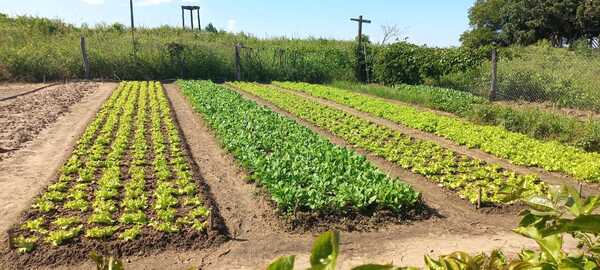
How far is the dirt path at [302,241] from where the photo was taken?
201 inches

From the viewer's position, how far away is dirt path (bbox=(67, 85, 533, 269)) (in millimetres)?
5098

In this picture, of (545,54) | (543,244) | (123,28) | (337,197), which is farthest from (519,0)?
(543,244)

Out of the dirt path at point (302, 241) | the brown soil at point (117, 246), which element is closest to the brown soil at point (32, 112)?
the brown soil at point (117, 246)

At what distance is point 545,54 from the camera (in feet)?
60.8

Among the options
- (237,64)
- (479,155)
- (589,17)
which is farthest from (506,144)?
(589,17)

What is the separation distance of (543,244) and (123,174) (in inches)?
302

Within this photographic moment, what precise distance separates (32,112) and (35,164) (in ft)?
19.6

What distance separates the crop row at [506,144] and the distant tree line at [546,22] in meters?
25.0

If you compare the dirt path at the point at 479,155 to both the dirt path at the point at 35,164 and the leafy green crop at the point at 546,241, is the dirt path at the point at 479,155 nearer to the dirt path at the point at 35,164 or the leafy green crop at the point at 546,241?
the leafy green crop at the point at 546,241

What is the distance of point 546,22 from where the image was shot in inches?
1411

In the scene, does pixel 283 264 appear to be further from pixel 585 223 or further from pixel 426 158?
pixel 426 158

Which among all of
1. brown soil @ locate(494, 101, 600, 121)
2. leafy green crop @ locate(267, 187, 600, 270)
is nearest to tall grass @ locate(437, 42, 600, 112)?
brown soil @ locate(494, 101, 600, 121)

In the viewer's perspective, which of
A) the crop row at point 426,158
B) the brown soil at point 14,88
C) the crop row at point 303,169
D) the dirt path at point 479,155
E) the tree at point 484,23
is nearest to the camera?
the crop row at point 303,169

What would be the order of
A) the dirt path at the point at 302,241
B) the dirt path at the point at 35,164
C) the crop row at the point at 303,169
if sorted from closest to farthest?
the dirt path at the point at 302,241 → the crop row at the point at 303,169 → the dirt path at the point at 35,164
